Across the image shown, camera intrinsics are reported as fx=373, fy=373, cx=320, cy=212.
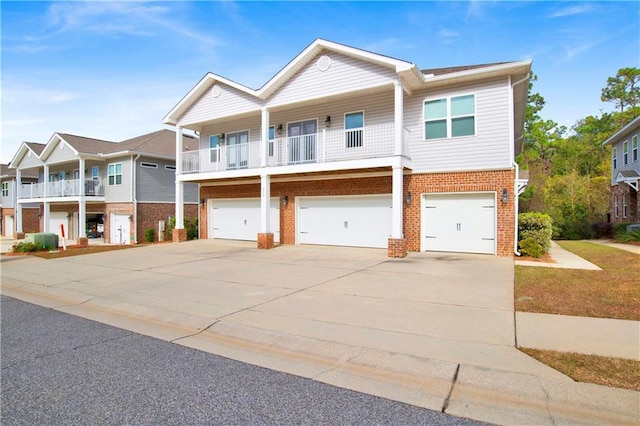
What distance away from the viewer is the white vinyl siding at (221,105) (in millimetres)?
16766

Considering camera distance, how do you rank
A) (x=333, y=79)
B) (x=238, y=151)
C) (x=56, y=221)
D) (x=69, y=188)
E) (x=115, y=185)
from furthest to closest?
(x=56, y=221)
(x=69, y=188)
(x=115, y=185)
(x=238, y=151)
(x=333, y=79)

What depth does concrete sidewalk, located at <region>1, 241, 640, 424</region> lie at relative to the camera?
11.2 ft

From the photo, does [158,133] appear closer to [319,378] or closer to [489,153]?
[489,153]

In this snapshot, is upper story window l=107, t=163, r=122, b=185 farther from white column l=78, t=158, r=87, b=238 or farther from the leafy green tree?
the leafy green tree

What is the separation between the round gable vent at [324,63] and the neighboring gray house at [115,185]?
14.6 m

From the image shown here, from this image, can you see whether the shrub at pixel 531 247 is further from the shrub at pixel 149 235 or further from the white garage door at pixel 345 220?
the shrub at pixel 149 235

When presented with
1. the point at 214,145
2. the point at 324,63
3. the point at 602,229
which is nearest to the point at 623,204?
the point at 602,229

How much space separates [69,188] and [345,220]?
22150mm

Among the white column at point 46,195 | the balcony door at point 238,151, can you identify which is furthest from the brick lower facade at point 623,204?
the white column at point 46,195

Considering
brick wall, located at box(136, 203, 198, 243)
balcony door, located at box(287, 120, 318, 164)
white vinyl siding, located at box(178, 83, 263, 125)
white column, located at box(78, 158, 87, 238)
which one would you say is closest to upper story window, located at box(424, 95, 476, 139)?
balcony door, located at box(287, 120, 318, 164)

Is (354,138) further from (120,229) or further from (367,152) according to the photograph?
(120,229)

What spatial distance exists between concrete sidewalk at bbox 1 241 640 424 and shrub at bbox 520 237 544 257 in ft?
4.83

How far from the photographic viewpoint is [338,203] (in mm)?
15922

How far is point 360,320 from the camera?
18.5 ft
